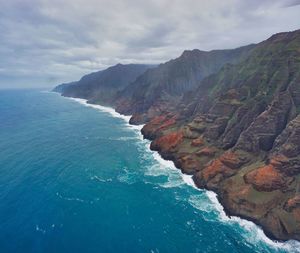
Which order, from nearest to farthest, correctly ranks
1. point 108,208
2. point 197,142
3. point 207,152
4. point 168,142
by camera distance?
point 108,208 < point 207,152 < point 197,142 < point 168,142

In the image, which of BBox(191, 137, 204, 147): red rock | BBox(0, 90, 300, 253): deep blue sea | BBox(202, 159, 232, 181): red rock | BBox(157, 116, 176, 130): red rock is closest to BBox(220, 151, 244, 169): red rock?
BBox(202, 159, 232, 181): red rock

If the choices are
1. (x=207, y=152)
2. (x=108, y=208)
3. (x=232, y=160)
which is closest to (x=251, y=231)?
(x=232, y=160)

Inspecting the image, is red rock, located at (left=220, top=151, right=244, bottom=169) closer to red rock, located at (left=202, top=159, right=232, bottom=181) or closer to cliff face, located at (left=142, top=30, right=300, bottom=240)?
cliff face, located at (left=142, top=30, right=300, bottom=240)

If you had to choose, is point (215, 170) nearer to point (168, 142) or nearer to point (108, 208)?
point (168, 142)

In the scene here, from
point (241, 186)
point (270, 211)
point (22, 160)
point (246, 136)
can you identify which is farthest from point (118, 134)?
point (270, 211)

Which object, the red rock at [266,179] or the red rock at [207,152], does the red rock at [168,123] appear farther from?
→ the red rock at [266,179]
